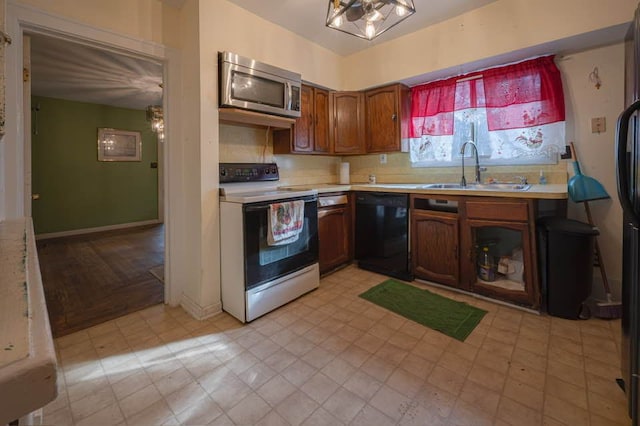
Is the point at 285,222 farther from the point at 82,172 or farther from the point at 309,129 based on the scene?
the point at 82,172

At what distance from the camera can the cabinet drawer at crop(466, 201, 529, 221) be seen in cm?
216

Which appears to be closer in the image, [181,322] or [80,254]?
[181,322]

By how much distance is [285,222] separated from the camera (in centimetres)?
232

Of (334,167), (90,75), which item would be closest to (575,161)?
(334,167)

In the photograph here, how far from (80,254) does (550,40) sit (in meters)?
5.61

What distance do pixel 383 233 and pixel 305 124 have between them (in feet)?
4.53

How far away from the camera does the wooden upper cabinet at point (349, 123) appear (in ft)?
11.0

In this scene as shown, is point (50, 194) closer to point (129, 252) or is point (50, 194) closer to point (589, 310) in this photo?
point (129, 252)

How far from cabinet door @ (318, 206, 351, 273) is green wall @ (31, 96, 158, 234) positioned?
467cm

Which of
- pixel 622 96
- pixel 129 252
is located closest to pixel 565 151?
pixel 622 96

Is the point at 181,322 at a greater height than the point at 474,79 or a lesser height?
lesser

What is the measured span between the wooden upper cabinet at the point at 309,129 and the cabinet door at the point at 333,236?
705mm

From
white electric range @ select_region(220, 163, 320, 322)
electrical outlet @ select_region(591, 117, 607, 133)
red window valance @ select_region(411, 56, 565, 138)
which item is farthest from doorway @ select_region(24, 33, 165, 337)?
electrical outlet @ select_region(591, 117, 607, 133)

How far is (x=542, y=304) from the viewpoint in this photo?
2.17 meters
